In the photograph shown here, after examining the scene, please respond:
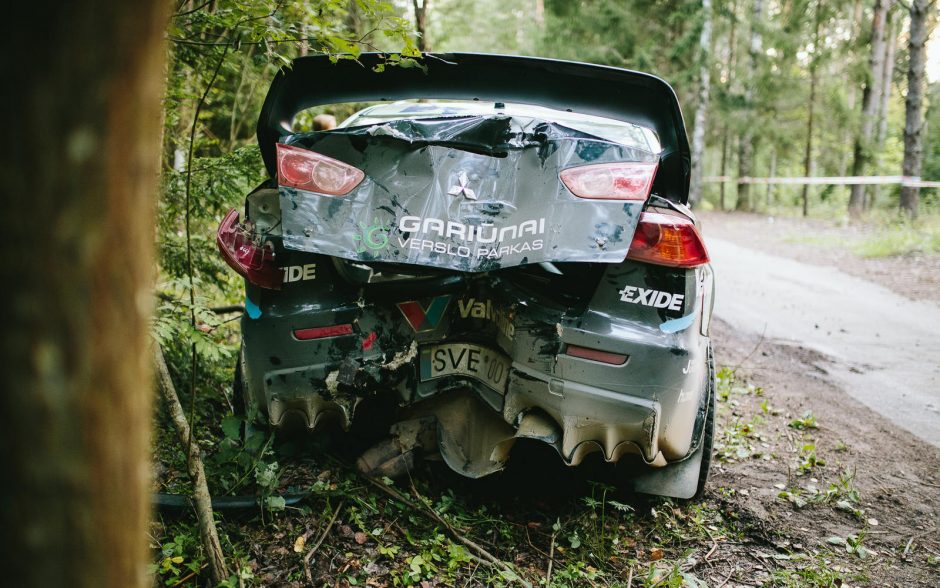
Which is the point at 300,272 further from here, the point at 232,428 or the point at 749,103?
the point at 749,103

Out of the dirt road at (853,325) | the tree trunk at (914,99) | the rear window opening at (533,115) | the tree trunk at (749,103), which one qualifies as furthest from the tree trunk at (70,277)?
the tree trunk at (749,103)

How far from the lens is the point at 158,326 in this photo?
240cm

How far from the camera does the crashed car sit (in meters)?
2.22

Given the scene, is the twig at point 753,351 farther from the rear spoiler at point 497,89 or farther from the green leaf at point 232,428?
the green leaf at point 232,428

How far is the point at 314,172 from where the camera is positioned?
7.55 ft

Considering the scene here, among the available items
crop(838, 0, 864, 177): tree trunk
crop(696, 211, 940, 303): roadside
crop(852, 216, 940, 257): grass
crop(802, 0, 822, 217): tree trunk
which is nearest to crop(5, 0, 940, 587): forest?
crop(696, 211, 940, 303): roadside

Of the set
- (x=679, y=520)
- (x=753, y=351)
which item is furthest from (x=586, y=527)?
(x=753, y=351)

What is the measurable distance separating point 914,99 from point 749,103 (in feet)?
22.8

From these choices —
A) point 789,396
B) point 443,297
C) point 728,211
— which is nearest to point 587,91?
point 443,297

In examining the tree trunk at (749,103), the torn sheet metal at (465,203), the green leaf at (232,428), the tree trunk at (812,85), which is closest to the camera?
the torn sheet metal at (465,203)

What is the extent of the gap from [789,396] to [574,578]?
107 inches

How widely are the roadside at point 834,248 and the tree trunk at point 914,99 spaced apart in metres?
0.95

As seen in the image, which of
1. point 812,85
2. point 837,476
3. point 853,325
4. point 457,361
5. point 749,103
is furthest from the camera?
point 749,103

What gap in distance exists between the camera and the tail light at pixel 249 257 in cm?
241
